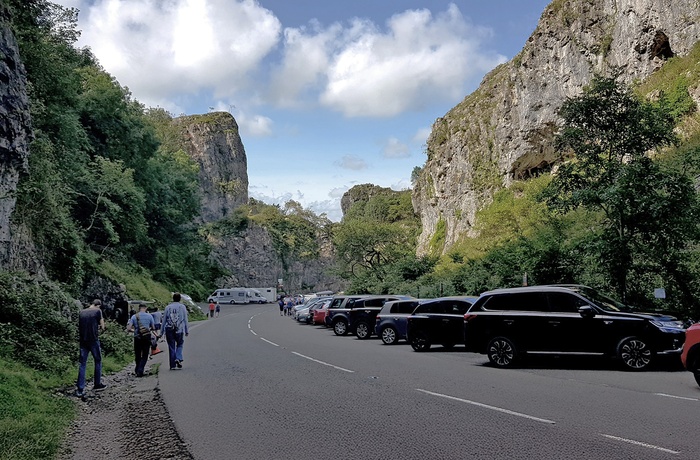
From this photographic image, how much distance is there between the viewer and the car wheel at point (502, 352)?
12664 mm

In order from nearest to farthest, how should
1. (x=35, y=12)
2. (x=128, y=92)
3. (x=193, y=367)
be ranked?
(x=193, y=367), (x=35, y=12), (x=128, y=92)

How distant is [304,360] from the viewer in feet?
48.7

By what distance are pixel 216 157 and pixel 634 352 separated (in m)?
117

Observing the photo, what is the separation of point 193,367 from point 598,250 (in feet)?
40.4

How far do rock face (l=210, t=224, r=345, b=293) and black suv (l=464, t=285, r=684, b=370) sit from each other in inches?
3367

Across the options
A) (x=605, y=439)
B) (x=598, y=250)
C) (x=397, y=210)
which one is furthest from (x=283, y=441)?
(x=397, y=210)

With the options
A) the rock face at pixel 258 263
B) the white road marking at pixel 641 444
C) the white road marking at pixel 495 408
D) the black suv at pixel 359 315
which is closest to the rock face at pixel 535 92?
the black suv at pixel 359 315

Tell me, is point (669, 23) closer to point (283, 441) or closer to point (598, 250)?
point (598, 250)

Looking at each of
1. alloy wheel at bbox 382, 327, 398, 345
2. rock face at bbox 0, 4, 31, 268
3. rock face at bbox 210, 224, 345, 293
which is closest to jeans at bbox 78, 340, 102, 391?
rock face at bbox 0, 4, 31, 268

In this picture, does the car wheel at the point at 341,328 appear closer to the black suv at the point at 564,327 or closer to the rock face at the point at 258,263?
the black suv at the point at 564,327

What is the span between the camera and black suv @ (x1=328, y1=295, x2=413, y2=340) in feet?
78.2

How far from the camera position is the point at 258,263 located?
351ft

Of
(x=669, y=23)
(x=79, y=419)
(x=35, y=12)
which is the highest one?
(x=669, y=23)

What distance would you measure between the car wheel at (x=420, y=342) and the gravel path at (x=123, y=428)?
8589 millimetres
